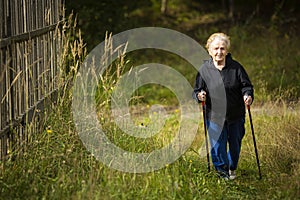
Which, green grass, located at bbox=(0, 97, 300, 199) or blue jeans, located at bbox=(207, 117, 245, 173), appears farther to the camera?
blue jeans, located at bbox=(207, 117, 245, 173)

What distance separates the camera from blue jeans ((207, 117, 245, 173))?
20.0 ft

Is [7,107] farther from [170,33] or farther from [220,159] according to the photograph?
[170,33]

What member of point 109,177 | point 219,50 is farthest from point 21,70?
point 219,50

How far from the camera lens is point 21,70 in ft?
19.3

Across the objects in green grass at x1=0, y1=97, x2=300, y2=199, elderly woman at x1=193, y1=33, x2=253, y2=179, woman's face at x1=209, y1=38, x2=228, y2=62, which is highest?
woman's face at x1=209, y1=38, x2=228, y2=62

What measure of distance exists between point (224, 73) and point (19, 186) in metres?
2.36

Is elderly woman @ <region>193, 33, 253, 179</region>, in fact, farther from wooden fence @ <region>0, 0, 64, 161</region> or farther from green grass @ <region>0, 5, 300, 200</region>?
wooden fence @ <region>0, 0, 64, 161</region>

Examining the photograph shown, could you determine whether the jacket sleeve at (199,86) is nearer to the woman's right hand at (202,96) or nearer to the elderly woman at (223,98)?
the elderly woman at (223,98)

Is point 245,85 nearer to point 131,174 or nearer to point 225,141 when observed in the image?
point 225,141

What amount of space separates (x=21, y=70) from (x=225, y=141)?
216 centimetres

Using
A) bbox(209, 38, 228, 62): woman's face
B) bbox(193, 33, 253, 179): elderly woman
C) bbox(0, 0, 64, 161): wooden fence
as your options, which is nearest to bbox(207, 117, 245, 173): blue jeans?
bbox(193, 33, 253, 179): elderly woman

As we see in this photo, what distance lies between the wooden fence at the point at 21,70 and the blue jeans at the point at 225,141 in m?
1.78

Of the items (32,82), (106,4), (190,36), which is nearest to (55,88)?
(32,82)

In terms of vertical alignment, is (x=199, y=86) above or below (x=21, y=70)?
below
